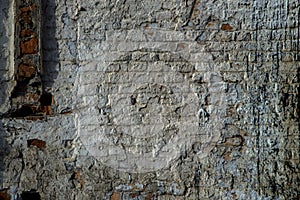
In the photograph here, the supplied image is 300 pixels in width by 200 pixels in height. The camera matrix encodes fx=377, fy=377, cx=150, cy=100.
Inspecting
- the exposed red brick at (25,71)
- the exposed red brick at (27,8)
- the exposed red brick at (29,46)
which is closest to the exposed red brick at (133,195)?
the exposed red brick at (25,71)

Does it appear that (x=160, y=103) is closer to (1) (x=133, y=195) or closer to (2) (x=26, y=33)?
(1) (x=133, y=195)

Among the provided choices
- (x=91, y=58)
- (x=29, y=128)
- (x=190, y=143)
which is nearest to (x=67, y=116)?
(x=29, y=128)

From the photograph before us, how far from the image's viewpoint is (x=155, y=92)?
2627 mm

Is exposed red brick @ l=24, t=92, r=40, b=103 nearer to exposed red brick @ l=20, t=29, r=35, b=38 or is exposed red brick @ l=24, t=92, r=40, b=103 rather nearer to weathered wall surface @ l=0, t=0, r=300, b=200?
weathered wall surface @ l=0, t=0, r=300, b=200

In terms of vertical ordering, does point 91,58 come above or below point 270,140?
above

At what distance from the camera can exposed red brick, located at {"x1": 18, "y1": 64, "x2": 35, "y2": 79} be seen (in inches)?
99.7

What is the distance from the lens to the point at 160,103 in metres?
2.63

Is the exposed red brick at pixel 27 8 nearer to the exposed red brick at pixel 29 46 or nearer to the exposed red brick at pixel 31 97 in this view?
the exposed red brick at pixel 29 46

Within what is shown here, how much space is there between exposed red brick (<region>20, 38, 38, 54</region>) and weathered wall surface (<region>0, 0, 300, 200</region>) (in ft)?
0.23

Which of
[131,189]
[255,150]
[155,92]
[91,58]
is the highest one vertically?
[91,58]

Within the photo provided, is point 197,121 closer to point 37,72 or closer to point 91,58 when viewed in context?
point 91,58

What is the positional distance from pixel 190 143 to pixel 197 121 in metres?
0.16

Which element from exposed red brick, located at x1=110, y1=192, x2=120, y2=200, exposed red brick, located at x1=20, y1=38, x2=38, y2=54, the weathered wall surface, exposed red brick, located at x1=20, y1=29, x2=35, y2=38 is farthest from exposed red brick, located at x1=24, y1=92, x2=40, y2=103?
exposed red brick, located at x1=110, y1=192, x2=120, y2=200

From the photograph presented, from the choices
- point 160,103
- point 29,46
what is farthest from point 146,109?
point 29,46
